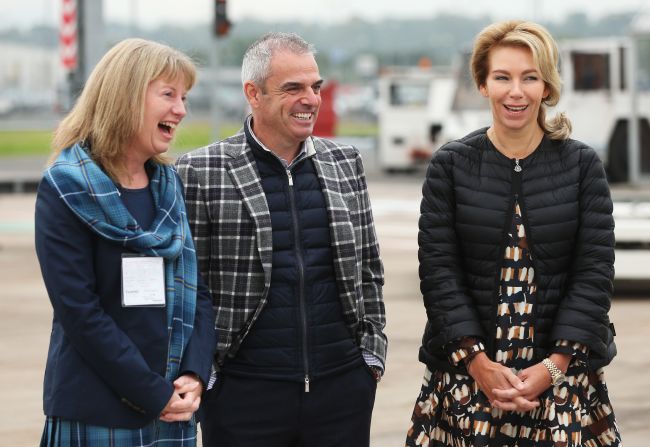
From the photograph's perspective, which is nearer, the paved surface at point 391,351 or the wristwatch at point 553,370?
the wristwatch at point 553,370

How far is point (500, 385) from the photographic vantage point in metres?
3.66

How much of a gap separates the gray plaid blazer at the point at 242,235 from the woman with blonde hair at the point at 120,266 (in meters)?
0.31

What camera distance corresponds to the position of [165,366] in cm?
341

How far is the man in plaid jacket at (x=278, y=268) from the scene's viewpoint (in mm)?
3785

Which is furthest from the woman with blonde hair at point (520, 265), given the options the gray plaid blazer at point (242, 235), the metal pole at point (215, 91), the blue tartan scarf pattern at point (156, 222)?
the metal pole at point (215, 91)

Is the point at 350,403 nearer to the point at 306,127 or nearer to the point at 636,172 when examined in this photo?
the point at 306,127

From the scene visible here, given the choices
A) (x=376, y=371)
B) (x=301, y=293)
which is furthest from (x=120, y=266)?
(x=376, y=371)

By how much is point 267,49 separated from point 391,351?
511 centimetres

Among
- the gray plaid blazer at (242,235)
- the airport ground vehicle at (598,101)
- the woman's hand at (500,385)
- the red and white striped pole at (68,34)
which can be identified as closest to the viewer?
the woman's hand at (500,385)

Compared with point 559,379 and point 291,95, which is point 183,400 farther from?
point 559,379

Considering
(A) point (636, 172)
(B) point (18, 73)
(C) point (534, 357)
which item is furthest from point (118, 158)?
(B) point (18, 73)

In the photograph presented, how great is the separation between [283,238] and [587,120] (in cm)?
1914

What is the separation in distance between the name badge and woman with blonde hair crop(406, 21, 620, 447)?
0.85m

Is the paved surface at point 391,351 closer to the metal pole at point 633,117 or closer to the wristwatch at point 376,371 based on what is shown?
the wristwatch at point 376,371
